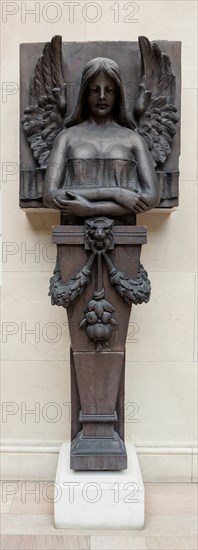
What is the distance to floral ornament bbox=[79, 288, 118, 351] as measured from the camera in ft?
6.44

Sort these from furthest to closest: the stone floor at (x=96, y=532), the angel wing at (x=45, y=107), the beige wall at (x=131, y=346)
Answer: the beige wall at (x=131, y=346) → the angel wing at (x=45, y=107) → the stone floor at (x=96, y=532)

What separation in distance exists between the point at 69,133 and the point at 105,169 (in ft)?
0.74

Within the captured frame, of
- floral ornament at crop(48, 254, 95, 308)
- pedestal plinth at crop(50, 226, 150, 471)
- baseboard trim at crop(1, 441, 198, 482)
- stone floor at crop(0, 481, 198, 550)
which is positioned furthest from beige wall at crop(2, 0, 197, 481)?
floral ornament at crop(48, 254, 95, 308)

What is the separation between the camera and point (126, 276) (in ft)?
6.51

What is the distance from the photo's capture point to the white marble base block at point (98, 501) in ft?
6.57

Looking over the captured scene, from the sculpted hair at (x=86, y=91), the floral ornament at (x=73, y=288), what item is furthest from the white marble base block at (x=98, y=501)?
the sculpted hair at (x=86, y=91)

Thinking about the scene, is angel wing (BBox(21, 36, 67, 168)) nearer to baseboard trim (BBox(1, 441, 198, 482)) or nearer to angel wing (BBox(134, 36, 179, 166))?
angel wing (BBox(134, 36, 179, 166))

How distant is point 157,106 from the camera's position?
2221 millimetres

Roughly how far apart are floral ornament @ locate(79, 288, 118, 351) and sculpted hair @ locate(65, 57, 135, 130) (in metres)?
0.77

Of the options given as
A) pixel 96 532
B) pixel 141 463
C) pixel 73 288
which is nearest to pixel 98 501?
pixel 96 532

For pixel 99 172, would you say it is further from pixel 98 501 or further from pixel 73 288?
pixel 98 501

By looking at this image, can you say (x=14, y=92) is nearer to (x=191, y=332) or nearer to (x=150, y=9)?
(x=150, y=9)

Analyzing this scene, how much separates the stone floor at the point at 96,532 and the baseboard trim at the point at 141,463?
80mm

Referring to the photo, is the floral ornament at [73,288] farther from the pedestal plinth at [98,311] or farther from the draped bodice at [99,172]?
the draped bodice at [99,172]
